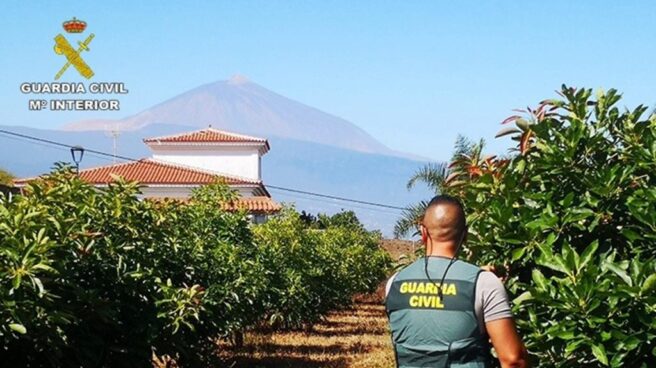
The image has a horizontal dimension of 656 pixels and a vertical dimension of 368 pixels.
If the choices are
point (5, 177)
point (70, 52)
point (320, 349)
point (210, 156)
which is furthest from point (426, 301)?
point (210, 156)

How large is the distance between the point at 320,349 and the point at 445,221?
54.0 ft

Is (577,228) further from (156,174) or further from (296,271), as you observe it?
(156,174)

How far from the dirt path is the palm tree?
8.57 ft

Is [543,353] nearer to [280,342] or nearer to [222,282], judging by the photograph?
[222,282]

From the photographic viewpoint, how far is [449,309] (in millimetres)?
4887

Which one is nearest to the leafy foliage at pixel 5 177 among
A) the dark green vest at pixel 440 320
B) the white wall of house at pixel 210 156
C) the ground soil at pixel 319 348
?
the white wall of house at pixel 210 156

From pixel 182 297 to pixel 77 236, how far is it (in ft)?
6.27

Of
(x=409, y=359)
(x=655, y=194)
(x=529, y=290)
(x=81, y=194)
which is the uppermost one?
(x=81, y=194)

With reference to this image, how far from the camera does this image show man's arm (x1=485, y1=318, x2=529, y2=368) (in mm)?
4844

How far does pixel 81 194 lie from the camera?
918 centimetres

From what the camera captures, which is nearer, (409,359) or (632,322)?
(409,359)

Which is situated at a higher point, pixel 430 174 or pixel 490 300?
pixel 430 174

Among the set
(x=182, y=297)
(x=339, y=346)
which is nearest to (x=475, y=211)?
(x=182, y=297)

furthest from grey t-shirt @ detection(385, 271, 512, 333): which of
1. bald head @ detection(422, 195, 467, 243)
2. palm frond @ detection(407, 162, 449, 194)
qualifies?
palm frond @ detection(407, 162, 449, 194)
